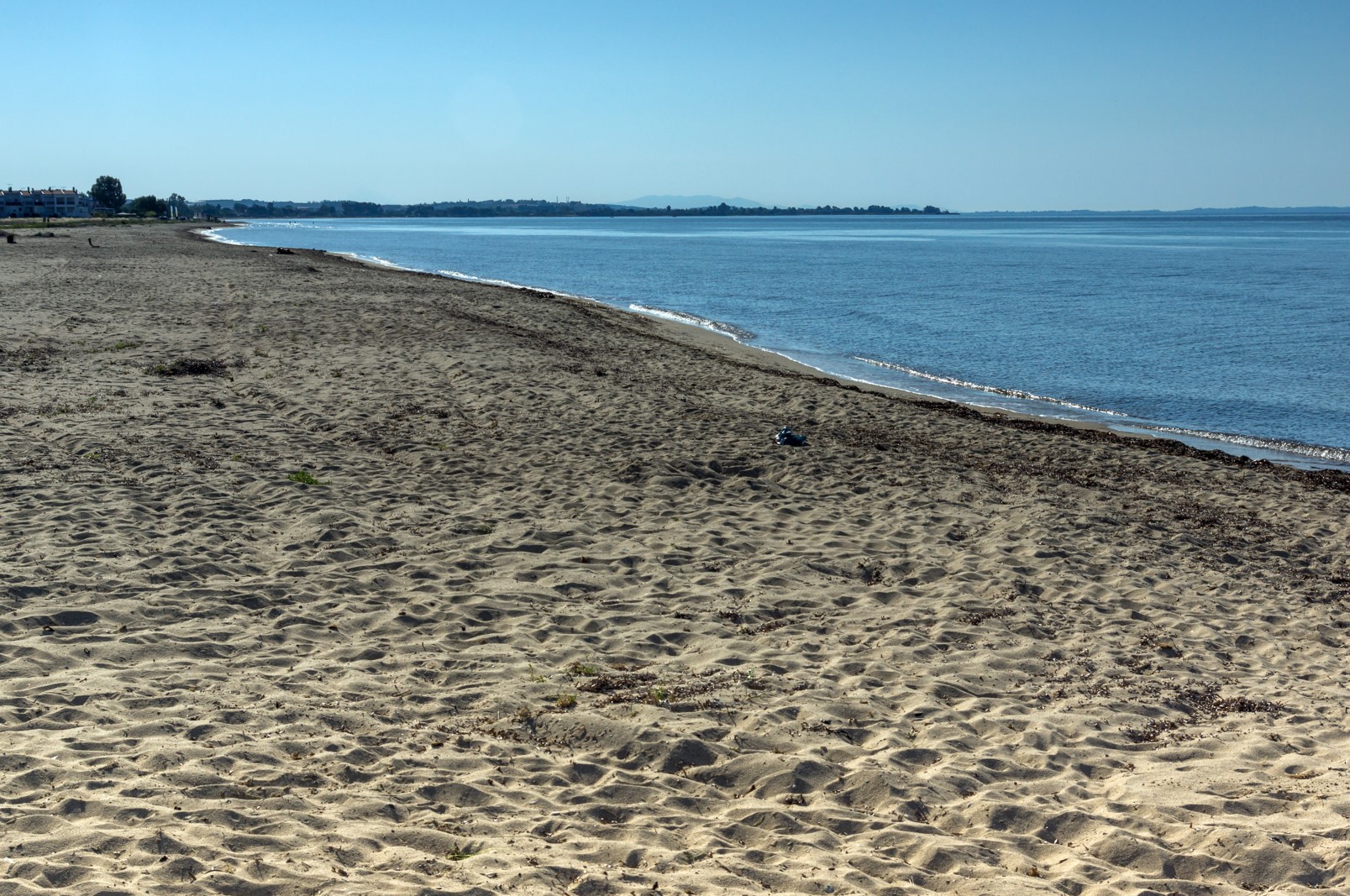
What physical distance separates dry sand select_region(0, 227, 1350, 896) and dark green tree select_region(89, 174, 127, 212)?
205m

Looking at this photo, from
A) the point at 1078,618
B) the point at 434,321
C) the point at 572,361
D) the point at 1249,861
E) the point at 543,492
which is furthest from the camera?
the point at 434,321

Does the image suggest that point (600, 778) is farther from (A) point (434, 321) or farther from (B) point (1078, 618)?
(A) point (434, 321)

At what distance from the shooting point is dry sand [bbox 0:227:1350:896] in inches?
189

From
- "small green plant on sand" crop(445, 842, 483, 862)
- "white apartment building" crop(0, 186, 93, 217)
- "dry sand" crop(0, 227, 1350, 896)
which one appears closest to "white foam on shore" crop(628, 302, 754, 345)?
"dry sand" crop(0, 227, 1350, 896)

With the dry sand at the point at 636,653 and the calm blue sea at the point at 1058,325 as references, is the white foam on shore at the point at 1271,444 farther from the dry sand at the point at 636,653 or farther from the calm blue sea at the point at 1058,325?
the dry sand at the point at 636,653

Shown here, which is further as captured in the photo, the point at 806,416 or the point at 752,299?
the point at 752,299

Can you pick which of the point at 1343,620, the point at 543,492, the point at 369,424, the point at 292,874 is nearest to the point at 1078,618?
the point at 1343,620

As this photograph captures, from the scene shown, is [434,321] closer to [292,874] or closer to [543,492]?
[543,492]

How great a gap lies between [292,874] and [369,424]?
9180 mm

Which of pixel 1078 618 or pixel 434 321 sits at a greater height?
pixel 434 321

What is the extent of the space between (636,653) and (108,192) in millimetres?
216612

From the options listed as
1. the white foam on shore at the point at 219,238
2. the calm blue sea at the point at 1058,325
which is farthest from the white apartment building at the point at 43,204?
the calm blue sea at the point at 1058,325

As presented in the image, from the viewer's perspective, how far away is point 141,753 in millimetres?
5273

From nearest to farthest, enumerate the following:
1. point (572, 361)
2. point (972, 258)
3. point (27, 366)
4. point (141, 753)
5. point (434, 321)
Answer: point (141, 753), point (27, 366), point (572, 361), point (434, 321), point (972, 258)
